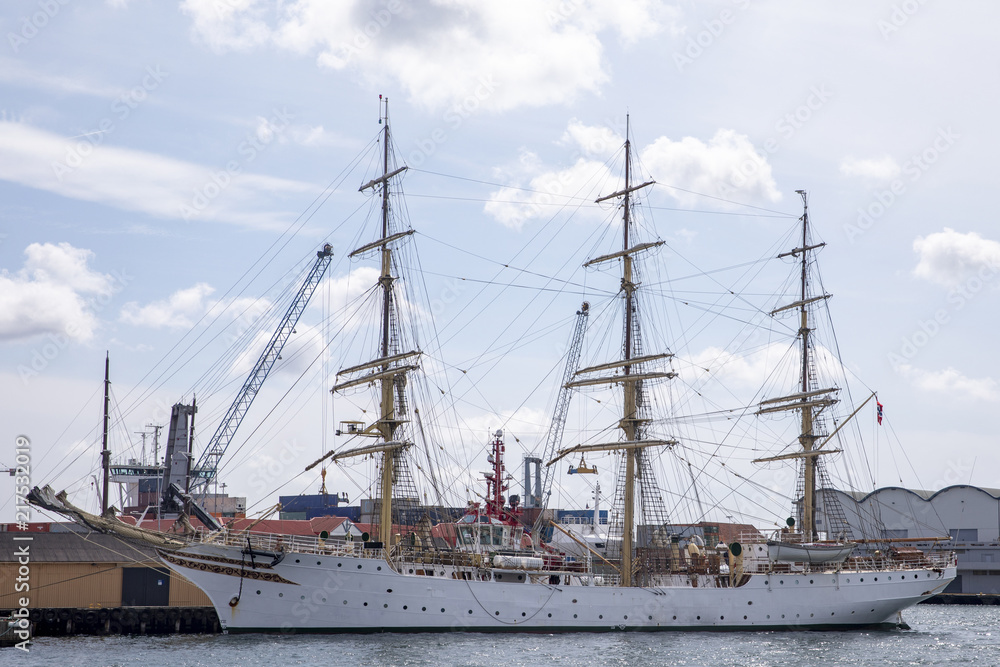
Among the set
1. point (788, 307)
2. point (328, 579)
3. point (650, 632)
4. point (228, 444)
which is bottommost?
point (650, 632)

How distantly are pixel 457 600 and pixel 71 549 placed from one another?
1988 cm

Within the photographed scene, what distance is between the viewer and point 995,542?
83938 millimetres

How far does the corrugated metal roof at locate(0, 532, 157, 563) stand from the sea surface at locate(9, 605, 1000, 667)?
5.04 meters

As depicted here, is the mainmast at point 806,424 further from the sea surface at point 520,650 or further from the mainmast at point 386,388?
the mainmast at point 386,388

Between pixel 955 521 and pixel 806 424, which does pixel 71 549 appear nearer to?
pixel 806 424

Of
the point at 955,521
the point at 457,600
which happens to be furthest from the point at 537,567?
the point at 955,521

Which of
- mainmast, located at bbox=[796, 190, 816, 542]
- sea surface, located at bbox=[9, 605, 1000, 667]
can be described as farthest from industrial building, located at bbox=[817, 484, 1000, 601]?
sea surface, located at bbox=[9, 605, 1000, 667]

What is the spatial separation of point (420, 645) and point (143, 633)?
640 inches

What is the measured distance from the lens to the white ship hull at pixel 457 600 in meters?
43.4

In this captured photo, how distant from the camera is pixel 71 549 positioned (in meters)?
50.1

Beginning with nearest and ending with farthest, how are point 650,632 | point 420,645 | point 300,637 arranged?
1. point 420,645
2. point 300,637
3. point 650,632

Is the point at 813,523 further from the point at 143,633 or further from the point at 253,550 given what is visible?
the point at 143,633

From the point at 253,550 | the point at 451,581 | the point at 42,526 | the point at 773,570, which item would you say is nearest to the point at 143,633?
Result: the point at 253,550

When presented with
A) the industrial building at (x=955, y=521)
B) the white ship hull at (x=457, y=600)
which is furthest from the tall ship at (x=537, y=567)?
the industrial building at (x=955, y=521)
